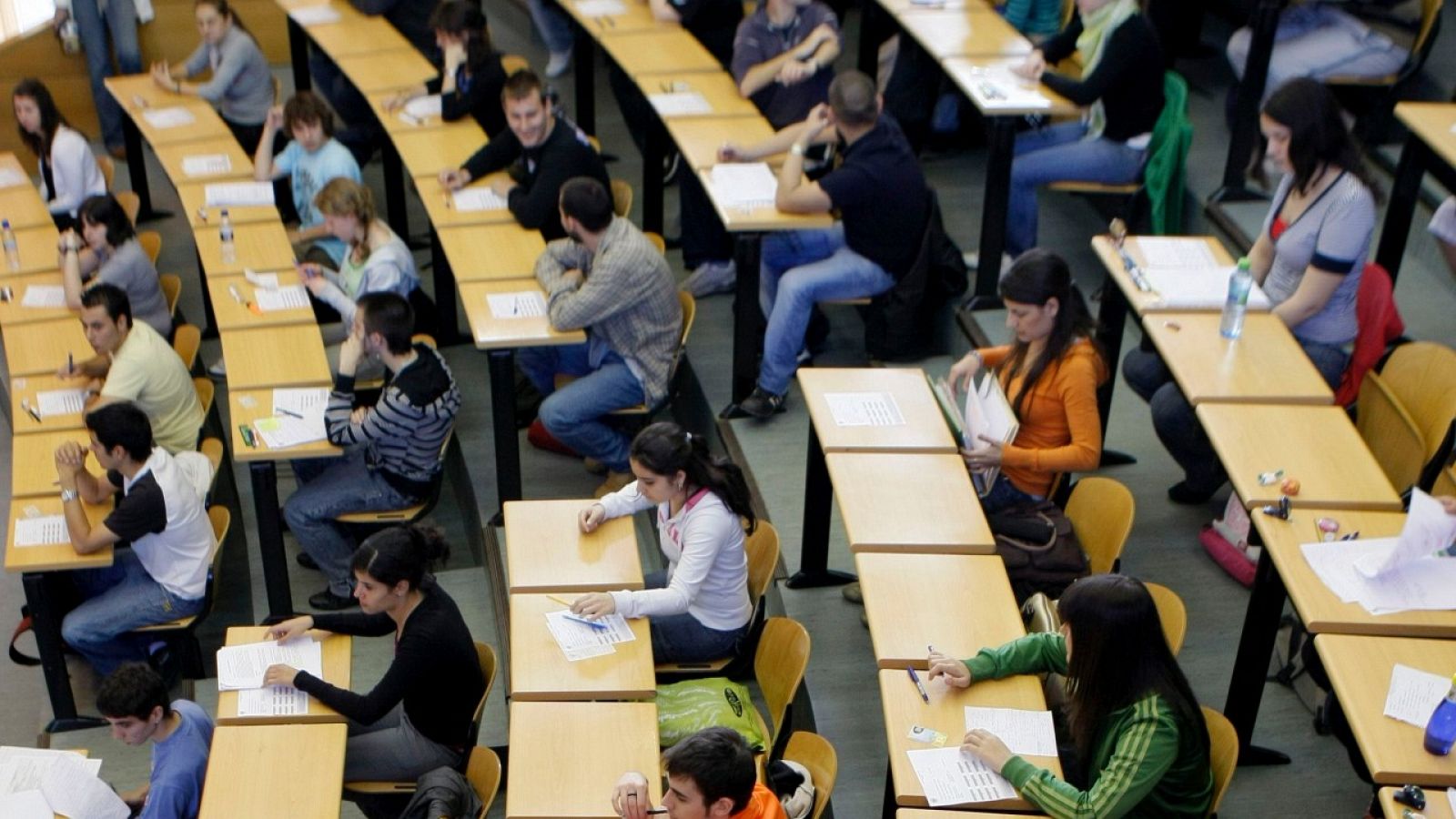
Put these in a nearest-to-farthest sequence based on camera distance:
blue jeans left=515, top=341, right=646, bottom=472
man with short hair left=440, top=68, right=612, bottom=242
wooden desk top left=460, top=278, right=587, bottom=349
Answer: wooden desk top left=460, top=278, right=587, bottom=349, blue jeans left=515, top=341, right=646, bottom=472, man with short hair left=440, top=68, right=612, bottom=242

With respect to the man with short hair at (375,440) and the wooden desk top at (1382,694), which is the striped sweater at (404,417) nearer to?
the man with short hair at (375,440)

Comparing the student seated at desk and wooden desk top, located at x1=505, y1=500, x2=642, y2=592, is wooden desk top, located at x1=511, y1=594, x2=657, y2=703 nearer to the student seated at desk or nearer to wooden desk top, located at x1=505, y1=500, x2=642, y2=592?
wooden desk top, located at x1=505, y1=500, x2=642, y2=592

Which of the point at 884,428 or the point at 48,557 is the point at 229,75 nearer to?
the point at 48,557

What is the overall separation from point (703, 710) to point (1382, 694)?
181 centimetres

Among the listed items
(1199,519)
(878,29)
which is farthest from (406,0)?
(1199,519)

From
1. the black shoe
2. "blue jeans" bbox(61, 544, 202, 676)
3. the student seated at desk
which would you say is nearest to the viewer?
"blue jeans" bbox(61, 544, 202, 676)

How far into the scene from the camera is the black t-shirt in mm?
5855

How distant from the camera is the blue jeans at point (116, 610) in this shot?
5.47 meters

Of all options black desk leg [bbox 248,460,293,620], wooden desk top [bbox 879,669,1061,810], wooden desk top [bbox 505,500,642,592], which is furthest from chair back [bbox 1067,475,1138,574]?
black desk leg [bbox 248,460,293,620]

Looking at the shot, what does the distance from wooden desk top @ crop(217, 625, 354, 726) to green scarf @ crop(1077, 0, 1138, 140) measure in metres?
3.79

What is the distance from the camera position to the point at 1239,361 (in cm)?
483

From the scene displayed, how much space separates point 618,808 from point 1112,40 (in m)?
3.99

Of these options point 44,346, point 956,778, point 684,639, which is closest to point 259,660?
point 684,639

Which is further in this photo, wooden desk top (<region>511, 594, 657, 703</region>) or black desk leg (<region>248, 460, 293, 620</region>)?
black desk leg (<region>248, 460, 293, 620</region>)
